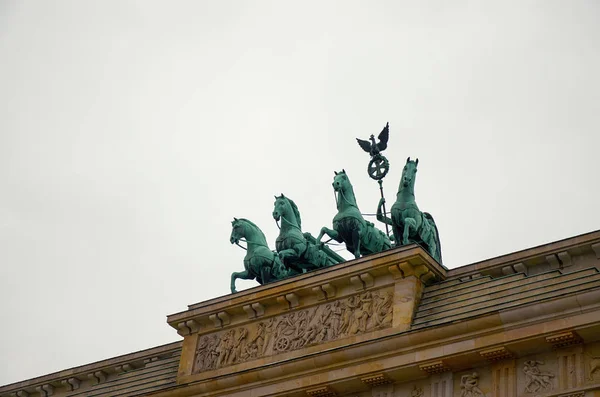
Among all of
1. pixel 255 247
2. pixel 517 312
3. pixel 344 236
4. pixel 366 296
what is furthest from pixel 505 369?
pixel 255 247

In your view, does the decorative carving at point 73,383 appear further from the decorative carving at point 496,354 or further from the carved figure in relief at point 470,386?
the decorative carving at point 496,354

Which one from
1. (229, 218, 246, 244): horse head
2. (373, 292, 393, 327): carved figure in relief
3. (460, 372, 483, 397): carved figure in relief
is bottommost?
(460, 372, 483, 397): carved figure in relief

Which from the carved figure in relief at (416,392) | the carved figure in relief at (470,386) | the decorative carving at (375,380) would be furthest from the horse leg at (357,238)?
the carved figure in relief at (470,386)

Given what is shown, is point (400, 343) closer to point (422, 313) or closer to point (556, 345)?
point (422, 313)

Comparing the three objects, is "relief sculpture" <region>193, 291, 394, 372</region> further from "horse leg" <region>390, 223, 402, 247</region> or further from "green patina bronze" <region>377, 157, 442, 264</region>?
"horse leg" <region>390, 223, 402, 247</region>

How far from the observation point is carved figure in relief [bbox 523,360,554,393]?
21344 mm

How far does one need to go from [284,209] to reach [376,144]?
2.85 metres

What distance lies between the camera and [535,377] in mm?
21516

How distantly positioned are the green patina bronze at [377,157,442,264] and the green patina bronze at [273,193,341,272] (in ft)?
7.67

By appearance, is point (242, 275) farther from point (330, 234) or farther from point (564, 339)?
point (564, 339)

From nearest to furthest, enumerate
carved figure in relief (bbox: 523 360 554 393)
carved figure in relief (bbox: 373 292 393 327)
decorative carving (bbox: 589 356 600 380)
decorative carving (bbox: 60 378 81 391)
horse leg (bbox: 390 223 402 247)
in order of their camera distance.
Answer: decorative carving (bbox: 589 356 600 380)
carved figure in relief (bbox: 523 360 554 393)
carved figure in relief (bbox: 373 292 393 327)
horse leg (bbox: 390 223 402 247)
decorative carving (bbox: 60 378 81 391)

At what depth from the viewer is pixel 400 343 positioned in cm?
2319

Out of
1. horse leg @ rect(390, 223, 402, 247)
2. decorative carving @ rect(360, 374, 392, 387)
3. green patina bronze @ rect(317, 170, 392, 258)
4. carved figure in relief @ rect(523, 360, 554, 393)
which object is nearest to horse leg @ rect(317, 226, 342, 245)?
green patina bronze @ rect(317, 170, 392, 258)

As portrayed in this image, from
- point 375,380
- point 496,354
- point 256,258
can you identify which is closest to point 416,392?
point 375,380
